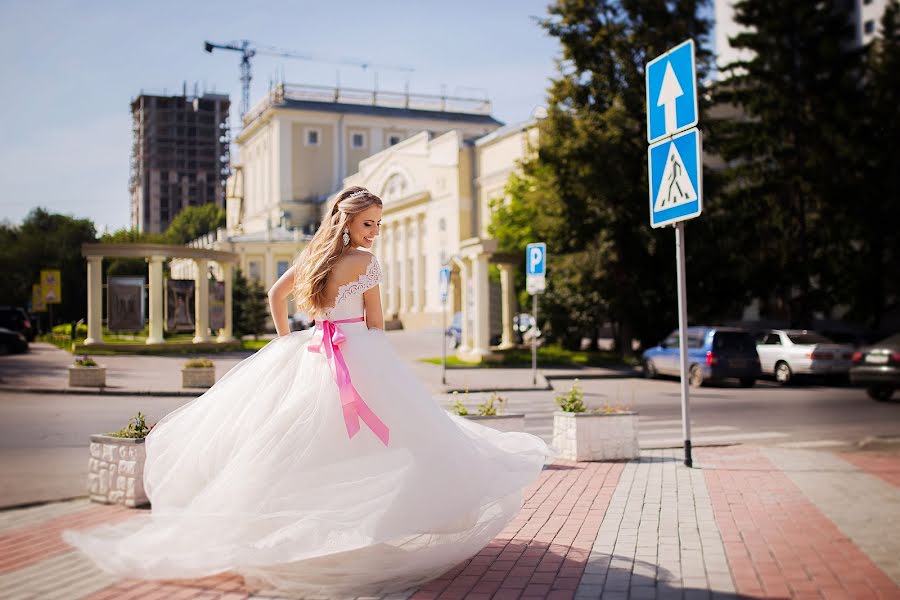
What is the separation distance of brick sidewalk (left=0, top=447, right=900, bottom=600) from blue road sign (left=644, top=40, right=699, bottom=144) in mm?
3659

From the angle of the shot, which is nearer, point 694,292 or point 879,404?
point 879,404

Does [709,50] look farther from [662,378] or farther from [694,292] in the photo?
[662,378]

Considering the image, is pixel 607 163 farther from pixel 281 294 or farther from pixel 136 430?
pixel 281 294

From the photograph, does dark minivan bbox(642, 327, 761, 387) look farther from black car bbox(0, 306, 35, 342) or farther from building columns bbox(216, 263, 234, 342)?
building columns bbox(216, 263, 234, 342)

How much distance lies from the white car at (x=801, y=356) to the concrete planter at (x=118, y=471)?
69.4 ft

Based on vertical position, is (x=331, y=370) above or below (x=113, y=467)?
above

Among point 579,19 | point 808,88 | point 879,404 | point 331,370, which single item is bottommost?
point 879,404

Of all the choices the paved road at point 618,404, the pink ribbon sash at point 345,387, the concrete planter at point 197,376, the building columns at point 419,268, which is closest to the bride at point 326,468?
the pink ribbon sash at point 345,387

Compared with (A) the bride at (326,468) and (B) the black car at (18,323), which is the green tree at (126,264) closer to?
(B) the black car at (18,323)

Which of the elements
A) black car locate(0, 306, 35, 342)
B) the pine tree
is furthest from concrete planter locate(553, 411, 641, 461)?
the pine tree

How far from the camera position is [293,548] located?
15.8 ft

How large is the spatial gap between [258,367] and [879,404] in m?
16.7

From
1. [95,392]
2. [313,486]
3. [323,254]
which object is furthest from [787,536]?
[95,392]

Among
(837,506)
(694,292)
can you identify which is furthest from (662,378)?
(837,506)
